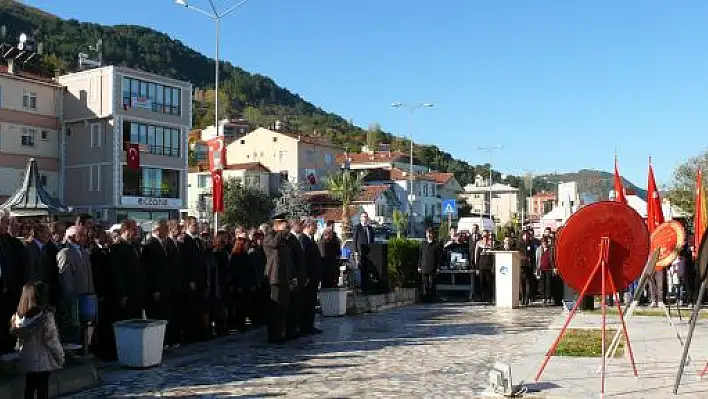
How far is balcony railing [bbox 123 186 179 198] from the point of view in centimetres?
5752

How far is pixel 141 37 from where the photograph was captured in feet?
619

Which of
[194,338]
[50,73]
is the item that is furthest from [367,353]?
[50,73]

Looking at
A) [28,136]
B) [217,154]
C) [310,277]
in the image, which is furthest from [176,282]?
[28,136]

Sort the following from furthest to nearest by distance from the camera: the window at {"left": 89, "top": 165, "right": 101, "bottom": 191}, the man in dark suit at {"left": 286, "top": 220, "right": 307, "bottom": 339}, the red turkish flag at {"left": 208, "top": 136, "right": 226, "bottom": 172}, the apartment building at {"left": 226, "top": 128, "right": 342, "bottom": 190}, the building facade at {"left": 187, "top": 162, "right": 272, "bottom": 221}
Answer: the apartment building at {"left": 226, "top": 128, "right": 342, "bottom": 190}, the building facade at {"left": 187, "top": 162, "right": 272, "bottom": 221}, the window at {"left": 89, "top": 165, "right": 101, "bottom": 191}, the red turkish flag at {"left": 208, "top": 136, "right": 226, "bottom": 172}, the man in dark suit at {"left": 286, "top": 220, "right": 307, "bottom": 339}

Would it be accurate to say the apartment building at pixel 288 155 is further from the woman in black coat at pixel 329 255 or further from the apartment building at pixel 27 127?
the woman in black coat at pixel 329 255

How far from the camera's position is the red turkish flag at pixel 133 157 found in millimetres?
55156

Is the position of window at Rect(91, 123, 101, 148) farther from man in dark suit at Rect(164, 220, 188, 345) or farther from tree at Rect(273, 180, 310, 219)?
man in dark suit at Rect(164, 220, 188, 345)

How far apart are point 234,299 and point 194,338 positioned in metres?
1.79

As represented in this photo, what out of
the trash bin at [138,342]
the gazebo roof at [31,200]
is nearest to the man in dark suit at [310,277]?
the trash bin at [138,342]

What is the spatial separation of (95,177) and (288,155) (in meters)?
34.5

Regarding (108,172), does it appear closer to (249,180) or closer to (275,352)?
(249,180)

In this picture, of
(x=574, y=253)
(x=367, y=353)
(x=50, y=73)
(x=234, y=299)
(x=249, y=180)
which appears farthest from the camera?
(x=249, y=180)

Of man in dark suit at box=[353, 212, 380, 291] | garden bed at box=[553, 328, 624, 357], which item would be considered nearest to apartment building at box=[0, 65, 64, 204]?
man in dark suit at box=[353, 212, 380, 291]

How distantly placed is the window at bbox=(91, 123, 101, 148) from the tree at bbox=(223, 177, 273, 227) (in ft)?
48.6
